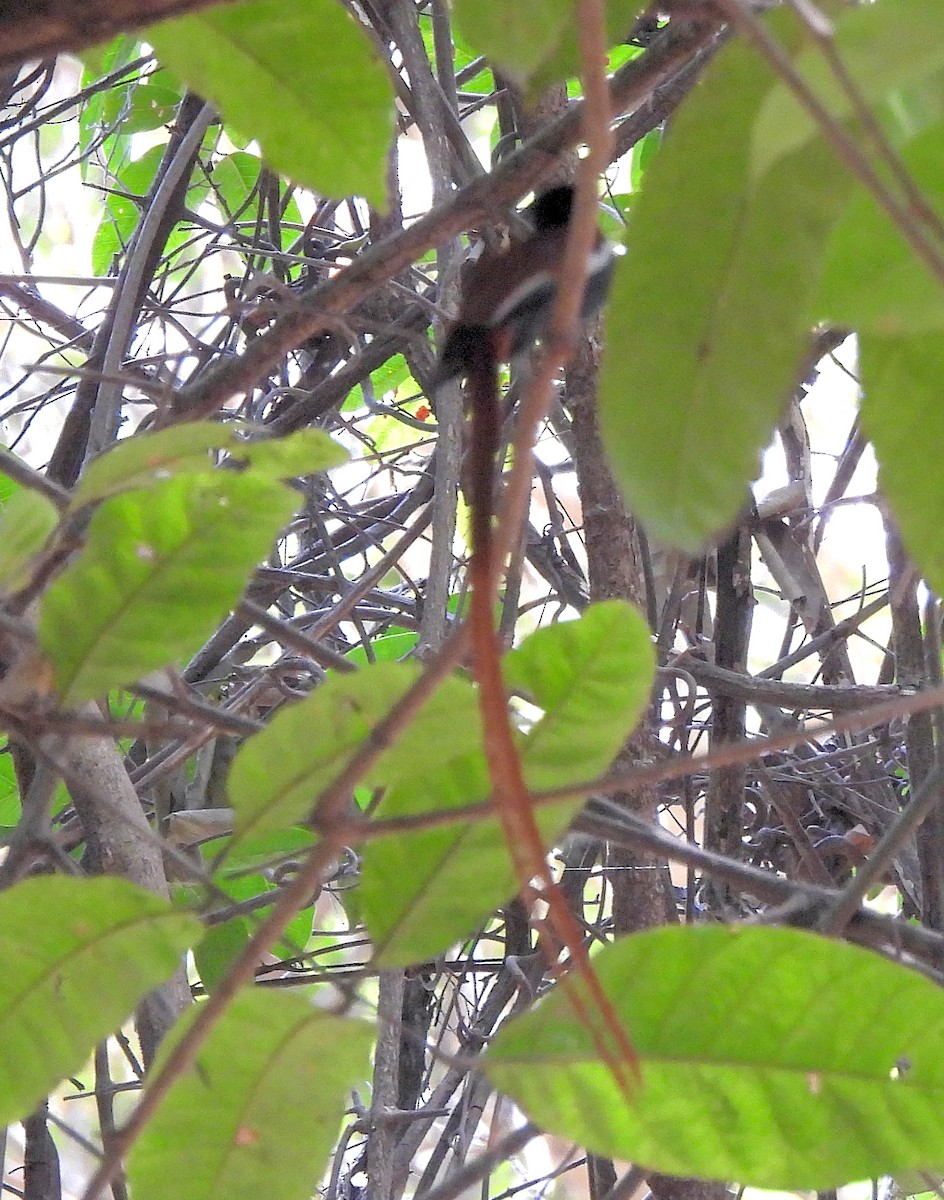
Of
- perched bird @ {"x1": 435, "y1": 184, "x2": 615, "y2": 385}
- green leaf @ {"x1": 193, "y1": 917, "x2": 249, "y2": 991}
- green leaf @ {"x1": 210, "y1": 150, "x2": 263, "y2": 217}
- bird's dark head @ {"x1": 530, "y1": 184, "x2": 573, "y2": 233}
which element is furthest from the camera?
green leaf @ {"x1": 210, "y1": 150, "x2": 263, "y2": 217}

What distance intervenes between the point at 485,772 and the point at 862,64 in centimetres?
29

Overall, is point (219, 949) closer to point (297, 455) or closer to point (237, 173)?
point (297, 455)

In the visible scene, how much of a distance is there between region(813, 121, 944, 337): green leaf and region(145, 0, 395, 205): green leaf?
8.3 inches

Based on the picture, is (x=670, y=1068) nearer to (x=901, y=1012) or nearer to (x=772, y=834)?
(x=901, y=1012)

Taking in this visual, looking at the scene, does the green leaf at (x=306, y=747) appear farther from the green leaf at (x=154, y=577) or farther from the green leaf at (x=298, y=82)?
the green leaf at (x=298, y=82)

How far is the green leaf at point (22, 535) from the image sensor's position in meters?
0.48

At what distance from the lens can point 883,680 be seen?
151cm

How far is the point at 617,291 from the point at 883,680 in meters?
1.26

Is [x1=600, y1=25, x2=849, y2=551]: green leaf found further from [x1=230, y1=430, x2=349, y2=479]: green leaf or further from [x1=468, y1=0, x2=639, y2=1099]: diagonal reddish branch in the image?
[x1=230, y1=430, x2=349, y2=479]: green leaf

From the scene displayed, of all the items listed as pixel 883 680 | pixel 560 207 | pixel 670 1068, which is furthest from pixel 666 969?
pixel 883 680

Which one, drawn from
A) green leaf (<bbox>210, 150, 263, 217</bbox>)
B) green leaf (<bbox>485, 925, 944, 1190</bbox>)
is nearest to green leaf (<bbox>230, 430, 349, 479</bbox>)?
green leaf (<bbox>485, 925, 944, 1190</bbox>)

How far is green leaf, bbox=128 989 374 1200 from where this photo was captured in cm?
45

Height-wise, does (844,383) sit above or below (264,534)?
above

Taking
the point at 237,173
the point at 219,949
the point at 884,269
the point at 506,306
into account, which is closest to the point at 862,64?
the point at 884,269
